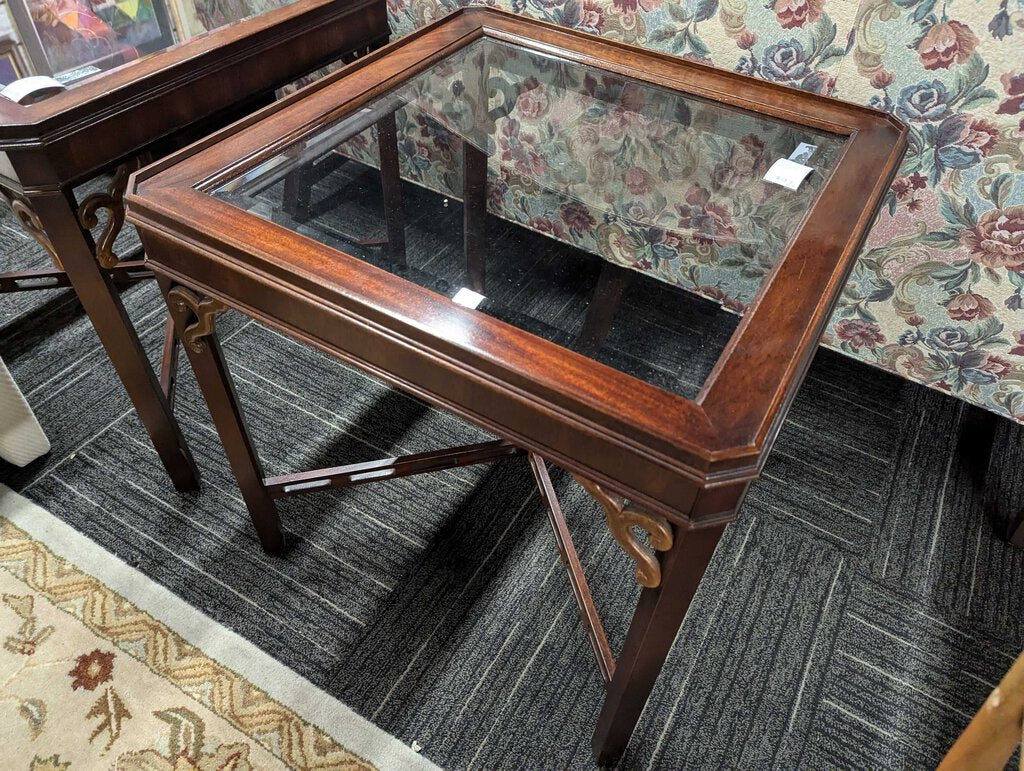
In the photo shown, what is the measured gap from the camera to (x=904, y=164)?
118cm

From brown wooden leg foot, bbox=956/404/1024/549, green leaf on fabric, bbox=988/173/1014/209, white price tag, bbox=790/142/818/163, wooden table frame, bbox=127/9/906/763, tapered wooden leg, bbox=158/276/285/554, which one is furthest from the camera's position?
brown wooden leg foot, bbox=956/404/1024/549

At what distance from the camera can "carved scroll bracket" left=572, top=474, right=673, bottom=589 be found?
0.64 m

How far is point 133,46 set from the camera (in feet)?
3.18

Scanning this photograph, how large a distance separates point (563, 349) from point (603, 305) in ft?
0.43

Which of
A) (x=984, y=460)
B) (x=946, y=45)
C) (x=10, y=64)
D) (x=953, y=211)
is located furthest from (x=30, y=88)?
(x=984, y=460)

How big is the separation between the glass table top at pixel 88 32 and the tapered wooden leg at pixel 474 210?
1.32 feet

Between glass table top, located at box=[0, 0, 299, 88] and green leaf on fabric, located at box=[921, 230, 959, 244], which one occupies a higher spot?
glass table top, located at box=[0, 0, 299, 88]

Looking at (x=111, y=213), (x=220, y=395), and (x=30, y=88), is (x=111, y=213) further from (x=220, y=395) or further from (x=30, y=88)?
(x=220, y=395)

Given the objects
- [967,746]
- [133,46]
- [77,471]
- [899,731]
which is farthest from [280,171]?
[899,731]

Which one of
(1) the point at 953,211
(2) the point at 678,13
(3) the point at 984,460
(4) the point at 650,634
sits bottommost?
(3) the point at 984,460

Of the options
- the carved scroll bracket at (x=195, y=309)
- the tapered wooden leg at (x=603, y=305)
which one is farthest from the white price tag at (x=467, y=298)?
the carved scroll bracket at (x=195, y=309)

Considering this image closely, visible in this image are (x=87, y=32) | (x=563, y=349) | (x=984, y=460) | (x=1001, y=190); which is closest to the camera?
(x=563, y=349)

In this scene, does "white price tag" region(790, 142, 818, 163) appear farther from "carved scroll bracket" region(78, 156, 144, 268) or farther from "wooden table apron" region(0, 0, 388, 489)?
"carved scroll bracket" region(78, 156, 144, 268)

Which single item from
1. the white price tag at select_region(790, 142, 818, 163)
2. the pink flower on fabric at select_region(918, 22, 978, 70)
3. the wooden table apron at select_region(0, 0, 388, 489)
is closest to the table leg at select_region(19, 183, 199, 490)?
the wooden table apron at select_region(0, 0, 388, 489)
